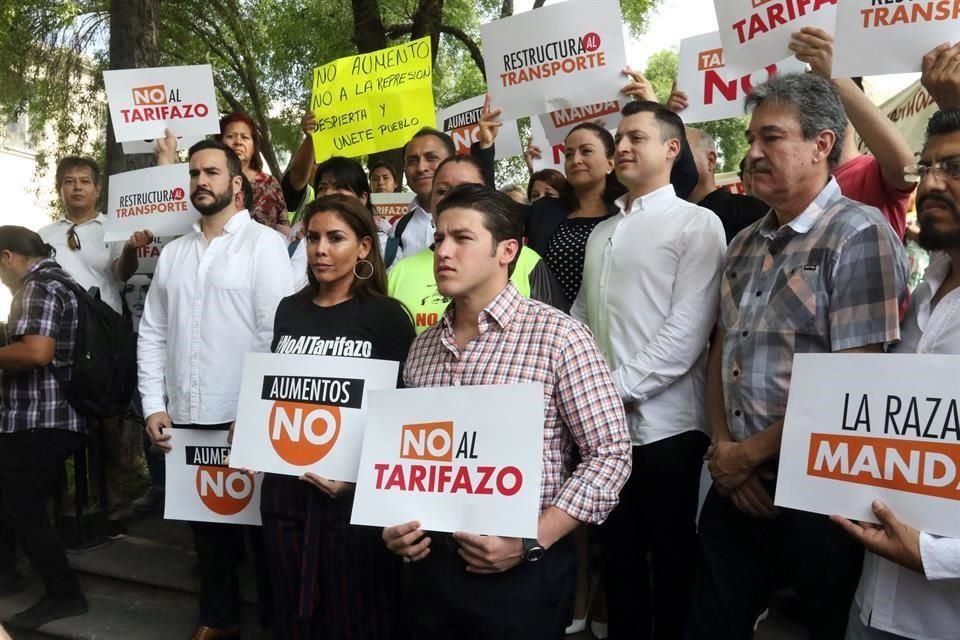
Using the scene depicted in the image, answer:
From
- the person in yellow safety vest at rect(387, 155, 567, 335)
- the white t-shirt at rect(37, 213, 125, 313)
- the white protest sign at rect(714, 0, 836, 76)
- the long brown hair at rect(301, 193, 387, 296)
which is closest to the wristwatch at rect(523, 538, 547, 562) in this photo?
the person in yellow safety vest at rect(387, 155, 567, 335)

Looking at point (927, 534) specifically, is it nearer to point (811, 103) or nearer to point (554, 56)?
point (811, 103)

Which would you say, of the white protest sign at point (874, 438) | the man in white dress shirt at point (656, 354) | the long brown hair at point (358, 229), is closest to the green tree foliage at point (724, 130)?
the man in white dress shirt at point (656, 354)

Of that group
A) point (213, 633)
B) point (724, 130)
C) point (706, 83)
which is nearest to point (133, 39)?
point (706, 83)

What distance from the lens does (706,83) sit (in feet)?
15.5

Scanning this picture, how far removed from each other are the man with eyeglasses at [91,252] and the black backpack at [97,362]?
0.71 metres

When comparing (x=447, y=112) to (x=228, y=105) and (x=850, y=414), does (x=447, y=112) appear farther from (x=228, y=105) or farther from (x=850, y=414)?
(x=228, y=105)

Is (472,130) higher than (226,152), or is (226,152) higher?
(472,130)

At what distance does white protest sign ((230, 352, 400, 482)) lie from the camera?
2.61 meters

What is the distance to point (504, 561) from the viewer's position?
6.84 ft

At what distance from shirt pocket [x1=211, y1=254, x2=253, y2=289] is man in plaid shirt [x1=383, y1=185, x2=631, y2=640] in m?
1.42

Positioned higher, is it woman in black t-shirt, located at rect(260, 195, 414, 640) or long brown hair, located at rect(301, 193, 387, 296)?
long brown hair, located at rect(301, 193, 387, 296)

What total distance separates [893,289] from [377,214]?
4007mm

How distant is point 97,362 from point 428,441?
2.75 m

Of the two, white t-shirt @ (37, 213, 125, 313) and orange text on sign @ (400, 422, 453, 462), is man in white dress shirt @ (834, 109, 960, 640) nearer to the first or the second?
orange text on sign @ (400, 422, 453, 462)
